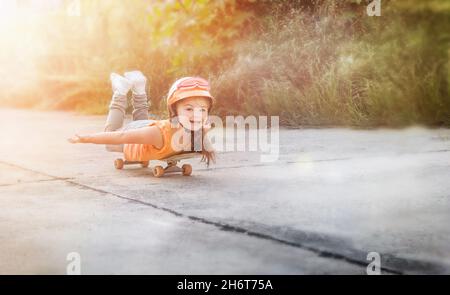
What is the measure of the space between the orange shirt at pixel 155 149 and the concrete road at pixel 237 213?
4.9 inches

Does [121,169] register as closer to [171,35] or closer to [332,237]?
[332,237]

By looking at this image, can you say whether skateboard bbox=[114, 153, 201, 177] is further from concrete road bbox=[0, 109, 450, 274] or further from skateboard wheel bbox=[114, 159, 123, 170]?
skateboard wheel bbox=[114, 159, 123, 170]

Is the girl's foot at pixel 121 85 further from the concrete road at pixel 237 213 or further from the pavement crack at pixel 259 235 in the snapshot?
the pavement crack at pixel 259 235

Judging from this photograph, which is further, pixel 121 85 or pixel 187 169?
pixel 121 85

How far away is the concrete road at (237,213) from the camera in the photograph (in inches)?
102

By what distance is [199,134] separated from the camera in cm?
470

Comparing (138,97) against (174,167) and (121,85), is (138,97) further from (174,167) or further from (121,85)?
(174,167)

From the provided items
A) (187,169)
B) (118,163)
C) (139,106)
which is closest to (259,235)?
(187,169)

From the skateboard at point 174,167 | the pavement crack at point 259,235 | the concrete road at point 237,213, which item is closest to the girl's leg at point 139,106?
the concrete road at point 237,213

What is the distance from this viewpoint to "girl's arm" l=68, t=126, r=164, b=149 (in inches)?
177

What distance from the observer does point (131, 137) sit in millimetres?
4586

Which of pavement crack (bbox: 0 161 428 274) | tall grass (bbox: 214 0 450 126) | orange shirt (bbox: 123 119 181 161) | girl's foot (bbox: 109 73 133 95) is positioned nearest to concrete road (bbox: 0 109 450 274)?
pavement crack (bbox: 0 161 428 274)

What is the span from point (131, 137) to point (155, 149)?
0.24 metres

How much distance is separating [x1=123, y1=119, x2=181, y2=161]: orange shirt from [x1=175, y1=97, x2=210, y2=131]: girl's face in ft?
0.31
